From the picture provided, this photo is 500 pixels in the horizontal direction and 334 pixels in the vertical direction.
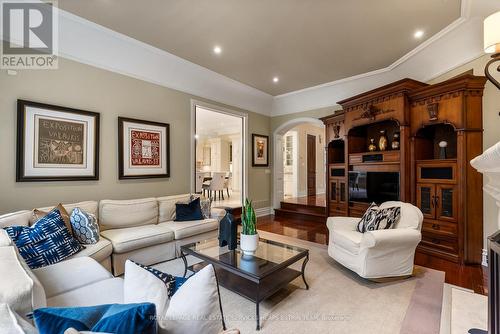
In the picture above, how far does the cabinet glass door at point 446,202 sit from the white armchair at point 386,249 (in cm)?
93

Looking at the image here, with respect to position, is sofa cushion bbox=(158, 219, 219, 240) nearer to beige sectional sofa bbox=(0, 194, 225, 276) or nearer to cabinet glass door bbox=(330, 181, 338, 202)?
beige sectional sofa bbox=(0, 194, 225, 276)

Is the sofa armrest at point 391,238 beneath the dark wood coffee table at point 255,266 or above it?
above

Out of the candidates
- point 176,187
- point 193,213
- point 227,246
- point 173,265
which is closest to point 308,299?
point 227,246

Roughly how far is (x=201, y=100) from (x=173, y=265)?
3.06 m

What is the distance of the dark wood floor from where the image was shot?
258cm

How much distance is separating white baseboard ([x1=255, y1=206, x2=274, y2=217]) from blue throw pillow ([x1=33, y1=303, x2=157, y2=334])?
210 inches

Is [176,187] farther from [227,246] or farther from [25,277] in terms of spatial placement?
[25,277]

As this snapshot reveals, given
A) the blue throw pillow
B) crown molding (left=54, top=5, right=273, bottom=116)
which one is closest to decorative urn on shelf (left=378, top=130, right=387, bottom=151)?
crown molding (left=54, top=5, right=273, bottom=116)

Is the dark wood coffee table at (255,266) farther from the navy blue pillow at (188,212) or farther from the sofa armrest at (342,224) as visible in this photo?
the navy blue pillow at (188,212)

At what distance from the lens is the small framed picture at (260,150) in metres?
5.94

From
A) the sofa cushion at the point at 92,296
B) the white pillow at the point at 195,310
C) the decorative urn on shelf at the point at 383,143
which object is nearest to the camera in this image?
the white pillow at the point at 195,310

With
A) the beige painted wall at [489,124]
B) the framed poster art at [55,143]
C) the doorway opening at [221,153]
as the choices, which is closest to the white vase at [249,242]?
the framed poster art at [55,143]

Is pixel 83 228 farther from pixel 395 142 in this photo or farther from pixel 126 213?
pixel 395 142

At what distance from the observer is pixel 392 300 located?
7.38 ft
